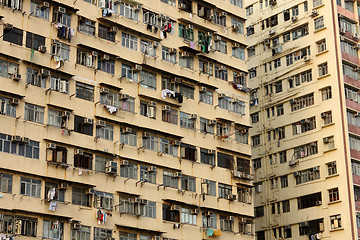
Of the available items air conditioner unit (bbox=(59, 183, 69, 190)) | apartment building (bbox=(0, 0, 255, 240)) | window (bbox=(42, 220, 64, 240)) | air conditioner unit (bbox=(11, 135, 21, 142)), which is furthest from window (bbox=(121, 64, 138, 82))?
window (bbox=(42, 220, 64, 240))

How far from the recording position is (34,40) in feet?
113

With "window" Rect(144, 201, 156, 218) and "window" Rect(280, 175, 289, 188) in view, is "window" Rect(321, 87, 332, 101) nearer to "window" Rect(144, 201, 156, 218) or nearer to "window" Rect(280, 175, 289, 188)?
"window" Rect(280, 175, 289, 188)

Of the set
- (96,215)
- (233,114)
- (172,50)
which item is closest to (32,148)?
(96,215)

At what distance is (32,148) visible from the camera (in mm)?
33188

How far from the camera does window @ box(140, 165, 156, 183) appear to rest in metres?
37.0

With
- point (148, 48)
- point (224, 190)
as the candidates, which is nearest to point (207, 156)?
point (224, 190)

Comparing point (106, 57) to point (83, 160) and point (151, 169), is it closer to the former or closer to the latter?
point (83, 160)

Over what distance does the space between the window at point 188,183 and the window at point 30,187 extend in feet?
28.3

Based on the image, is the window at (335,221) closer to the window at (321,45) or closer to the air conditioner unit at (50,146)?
the window at (321,45)

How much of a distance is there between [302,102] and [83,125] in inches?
762

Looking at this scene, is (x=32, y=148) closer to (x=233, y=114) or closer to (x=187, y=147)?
(x=187, y=147)

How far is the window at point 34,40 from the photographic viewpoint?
3438cm

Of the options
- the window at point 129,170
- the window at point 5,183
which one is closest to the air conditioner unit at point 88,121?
the window at point 129,170

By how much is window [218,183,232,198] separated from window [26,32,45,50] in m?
12.7
